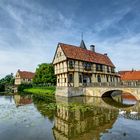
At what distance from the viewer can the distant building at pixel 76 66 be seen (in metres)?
36.1

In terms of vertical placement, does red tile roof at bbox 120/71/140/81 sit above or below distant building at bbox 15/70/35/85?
below

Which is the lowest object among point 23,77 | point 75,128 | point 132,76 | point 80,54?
point 75,128

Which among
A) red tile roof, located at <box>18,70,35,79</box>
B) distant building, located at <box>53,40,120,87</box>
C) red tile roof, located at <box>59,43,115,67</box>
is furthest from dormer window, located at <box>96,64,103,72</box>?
red tile roof, located at <box>18,70,35,79</box>

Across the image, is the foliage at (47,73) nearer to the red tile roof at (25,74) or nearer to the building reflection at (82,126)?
the building reflection at (82,126)

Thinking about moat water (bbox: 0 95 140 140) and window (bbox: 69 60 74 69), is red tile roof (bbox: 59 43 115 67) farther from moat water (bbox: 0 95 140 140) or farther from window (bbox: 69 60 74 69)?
moat water (bbox: 0 95 140 140)

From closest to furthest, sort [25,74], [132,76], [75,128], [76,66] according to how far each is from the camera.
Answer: [75,128] < [76,66] < [132,76] < [25,74]

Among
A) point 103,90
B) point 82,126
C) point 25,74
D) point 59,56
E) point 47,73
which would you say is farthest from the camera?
point 25,74

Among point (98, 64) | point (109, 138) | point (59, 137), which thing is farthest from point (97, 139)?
point (98, 64)

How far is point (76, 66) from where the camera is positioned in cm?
3684

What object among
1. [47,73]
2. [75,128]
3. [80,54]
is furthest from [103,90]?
[47,73]

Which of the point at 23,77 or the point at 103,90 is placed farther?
Result: the point at 23,77

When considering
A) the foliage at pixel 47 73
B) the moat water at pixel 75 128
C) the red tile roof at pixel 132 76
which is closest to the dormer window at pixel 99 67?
the foliage at pixel 47 73

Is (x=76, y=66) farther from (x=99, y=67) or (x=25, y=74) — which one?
(x=25, y=74)

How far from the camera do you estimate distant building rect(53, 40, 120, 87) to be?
3612 centimetres
